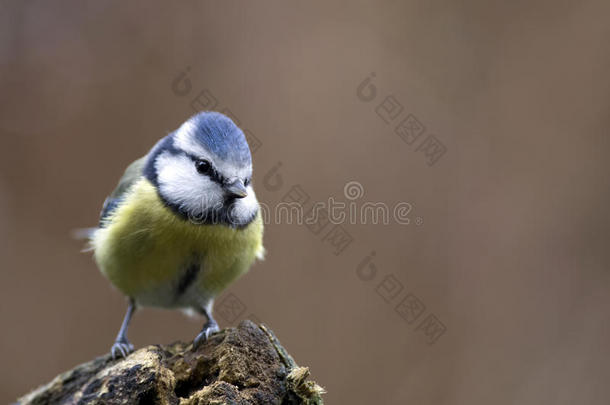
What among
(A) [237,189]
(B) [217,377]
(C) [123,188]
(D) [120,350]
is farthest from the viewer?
(C) [123,188]

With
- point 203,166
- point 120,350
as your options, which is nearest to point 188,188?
point 203,166

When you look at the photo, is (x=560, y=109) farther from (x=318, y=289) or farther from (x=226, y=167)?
(x=226, y=167)

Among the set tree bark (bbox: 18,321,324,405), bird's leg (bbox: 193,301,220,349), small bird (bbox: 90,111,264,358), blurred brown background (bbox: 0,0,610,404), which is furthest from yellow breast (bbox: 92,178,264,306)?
blurred brown background (bbox: 0,0,610,404)

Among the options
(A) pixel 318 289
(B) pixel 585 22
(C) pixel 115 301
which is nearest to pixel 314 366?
(A) pixel 318 289

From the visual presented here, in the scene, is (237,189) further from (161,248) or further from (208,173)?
(161,248)

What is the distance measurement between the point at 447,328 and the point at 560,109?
69.2 inches

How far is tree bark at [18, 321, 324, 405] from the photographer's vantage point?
1.70 metres

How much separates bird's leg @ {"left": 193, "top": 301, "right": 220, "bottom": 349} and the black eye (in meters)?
0.61

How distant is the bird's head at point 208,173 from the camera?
2.19 meters

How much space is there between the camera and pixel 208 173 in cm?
225


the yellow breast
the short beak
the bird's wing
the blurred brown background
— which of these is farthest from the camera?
the blurred brown background

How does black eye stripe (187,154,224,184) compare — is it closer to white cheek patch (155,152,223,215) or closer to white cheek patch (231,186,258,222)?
white cheek patch (155,152,223,215)

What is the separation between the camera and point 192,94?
404 centimetres

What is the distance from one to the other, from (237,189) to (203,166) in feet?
0.61
